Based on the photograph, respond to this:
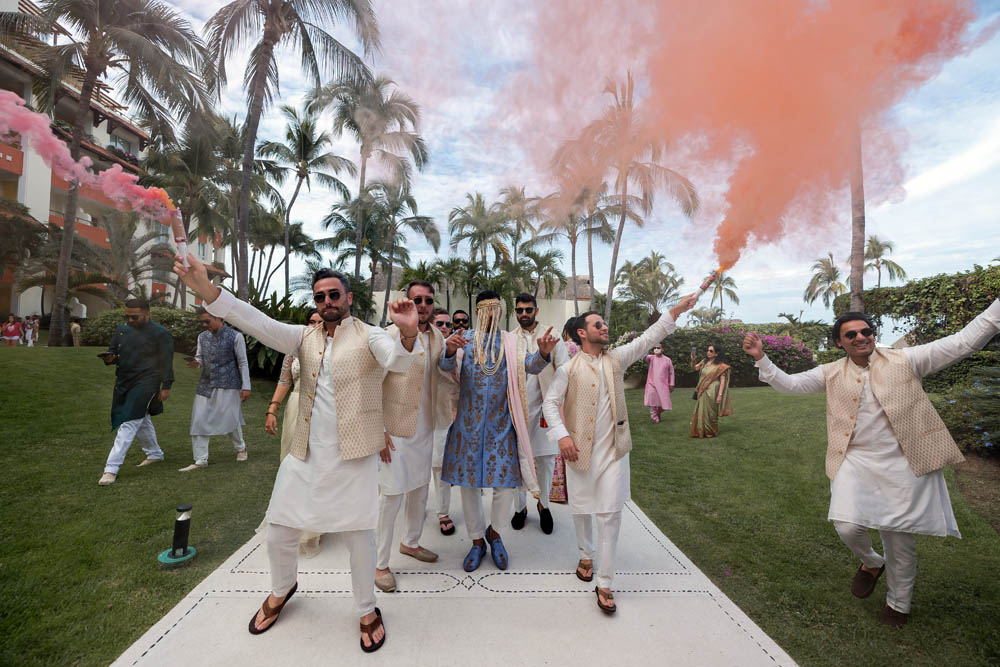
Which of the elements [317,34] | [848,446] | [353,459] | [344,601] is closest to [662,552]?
[848,446]

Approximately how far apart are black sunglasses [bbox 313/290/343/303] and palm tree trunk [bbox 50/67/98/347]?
42.1 ft

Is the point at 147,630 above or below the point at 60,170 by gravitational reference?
below

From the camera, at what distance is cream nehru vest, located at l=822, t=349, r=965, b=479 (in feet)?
9.39

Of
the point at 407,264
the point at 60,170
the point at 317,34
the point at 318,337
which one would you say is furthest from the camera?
the point at 407,264

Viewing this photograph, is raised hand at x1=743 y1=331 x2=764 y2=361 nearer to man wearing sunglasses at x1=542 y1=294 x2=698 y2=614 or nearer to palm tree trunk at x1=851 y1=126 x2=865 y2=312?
man wearing sunglasses at x1=542 y1=294 x2=698 y2=614

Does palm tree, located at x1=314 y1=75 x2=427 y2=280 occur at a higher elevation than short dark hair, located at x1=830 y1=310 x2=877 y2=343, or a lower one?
higher

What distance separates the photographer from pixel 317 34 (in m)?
13.9

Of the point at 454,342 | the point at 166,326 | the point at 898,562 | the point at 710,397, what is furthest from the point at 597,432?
the point at 166,326

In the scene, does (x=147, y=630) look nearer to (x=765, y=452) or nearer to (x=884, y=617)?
(x=884, y=617)

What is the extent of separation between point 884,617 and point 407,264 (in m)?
32.0

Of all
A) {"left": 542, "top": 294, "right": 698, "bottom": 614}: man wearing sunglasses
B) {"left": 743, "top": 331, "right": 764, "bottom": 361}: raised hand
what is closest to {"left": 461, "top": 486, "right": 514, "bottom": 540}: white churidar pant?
{"left": 542, "top": 294, "right": 698, "bottom": 614}: man wearing sunglasses

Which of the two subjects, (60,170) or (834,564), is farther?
(60,170)

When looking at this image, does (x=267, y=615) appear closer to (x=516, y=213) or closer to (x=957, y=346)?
(x=957, y=346)

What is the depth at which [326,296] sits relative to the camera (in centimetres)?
277
